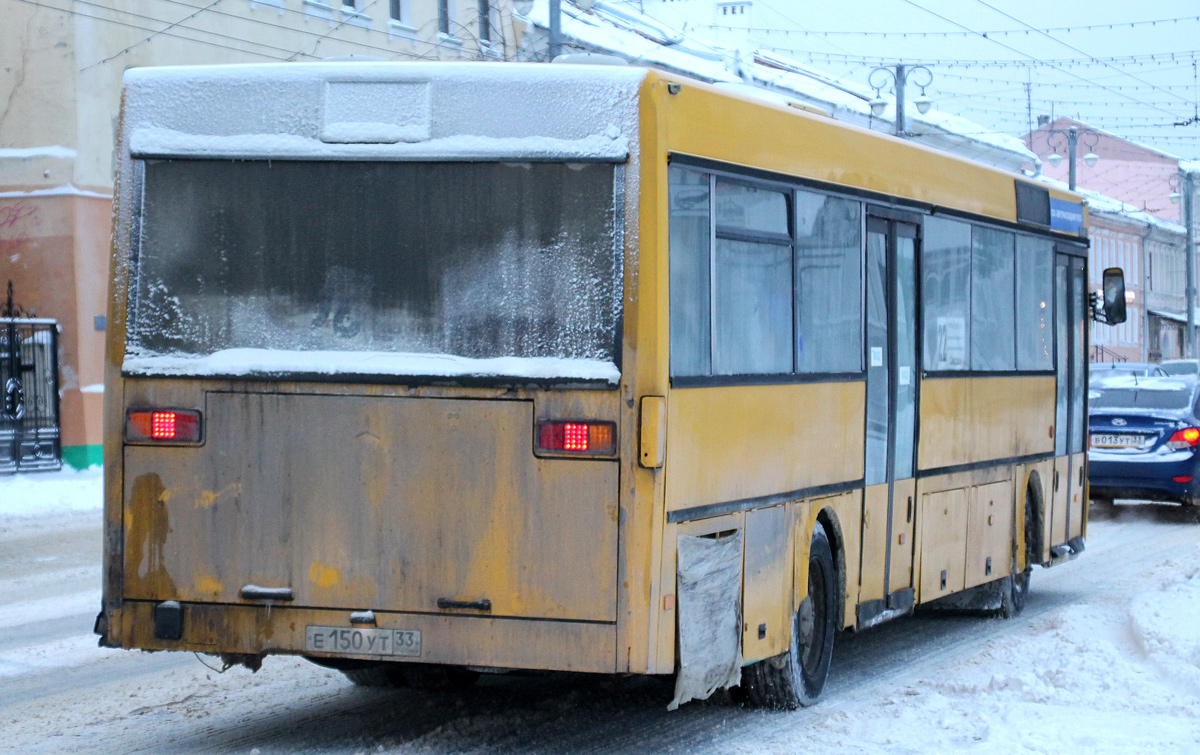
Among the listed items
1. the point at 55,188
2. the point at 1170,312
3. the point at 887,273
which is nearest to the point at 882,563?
the point at 887,273

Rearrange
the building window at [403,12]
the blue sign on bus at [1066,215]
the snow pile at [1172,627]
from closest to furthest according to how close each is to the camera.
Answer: the snow pile at [1172,627] < the blue sign on bus at [1066,215] < the building window at [403,12]

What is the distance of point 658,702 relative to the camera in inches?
330

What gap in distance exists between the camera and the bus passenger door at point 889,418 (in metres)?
9.10

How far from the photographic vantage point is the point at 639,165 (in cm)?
654

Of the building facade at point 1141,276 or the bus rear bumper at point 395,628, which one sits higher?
the building facade at point 1141,276

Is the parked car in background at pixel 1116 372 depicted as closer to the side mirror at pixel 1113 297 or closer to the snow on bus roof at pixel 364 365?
the side mirror at pixel 1113 297

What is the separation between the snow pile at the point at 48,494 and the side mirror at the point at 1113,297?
1252cm

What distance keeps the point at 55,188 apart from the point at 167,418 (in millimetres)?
19696

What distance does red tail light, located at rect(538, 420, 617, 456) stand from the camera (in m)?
6.45

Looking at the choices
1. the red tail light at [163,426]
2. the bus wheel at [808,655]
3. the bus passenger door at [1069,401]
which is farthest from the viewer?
the bus passenger door at [1069,401]

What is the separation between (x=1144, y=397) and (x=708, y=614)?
1443cm

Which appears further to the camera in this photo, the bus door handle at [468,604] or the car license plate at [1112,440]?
the car license plate at [1112,440]

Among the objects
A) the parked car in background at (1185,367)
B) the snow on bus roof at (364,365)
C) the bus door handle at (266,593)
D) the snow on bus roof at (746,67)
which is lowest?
the bus door handle at (266,593)

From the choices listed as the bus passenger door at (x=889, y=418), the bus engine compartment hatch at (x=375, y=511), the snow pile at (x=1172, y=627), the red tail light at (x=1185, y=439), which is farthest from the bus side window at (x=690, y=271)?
the red tail light at (x=1185, y=439)
